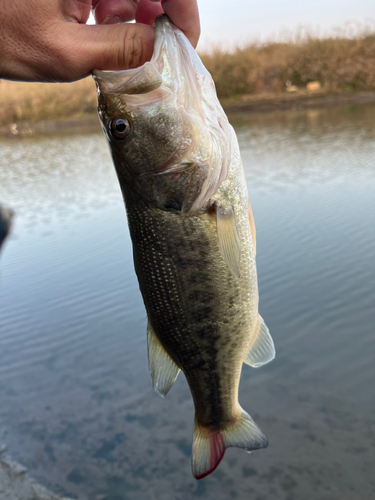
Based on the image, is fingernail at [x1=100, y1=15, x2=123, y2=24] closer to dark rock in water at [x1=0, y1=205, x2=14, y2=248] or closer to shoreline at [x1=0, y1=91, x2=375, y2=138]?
dark rock in water at [x1=0, y1=205, x2=14, y2=248]

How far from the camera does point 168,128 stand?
1785 mm

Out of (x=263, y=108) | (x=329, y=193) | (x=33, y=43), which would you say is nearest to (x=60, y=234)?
(x=329, y=193)

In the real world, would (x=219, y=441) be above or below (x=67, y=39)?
below

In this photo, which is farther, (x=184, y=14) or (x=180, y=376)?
(x=180, y=376)

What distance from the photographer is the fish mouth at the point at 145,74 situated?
63.2 inches

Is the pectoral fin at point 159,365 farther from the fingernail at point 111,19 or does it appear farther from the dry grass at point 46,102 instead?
the dry grass at point 46,102

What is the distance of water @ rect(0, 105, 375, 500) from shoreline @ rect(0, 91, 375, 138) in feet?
68.3

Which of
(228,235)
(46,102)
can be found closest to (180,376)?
(228,235)

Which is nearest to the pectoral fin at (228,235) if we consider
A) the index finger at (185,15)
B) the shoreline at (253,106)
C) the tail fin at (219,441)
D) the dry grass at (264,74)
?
the index finger at (185,15)

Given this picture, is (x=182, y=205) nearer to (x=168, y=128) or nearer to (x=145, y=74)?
(x=168, y=128)

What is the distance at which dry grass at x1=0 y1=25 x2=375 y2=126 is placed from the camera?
35.2 metres

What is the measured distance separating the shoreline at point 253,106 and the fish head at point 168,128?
1176 inches

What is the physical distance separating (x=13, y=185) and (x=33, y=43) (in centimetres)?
1506

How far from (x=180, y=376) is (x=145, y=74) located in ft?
12.9
